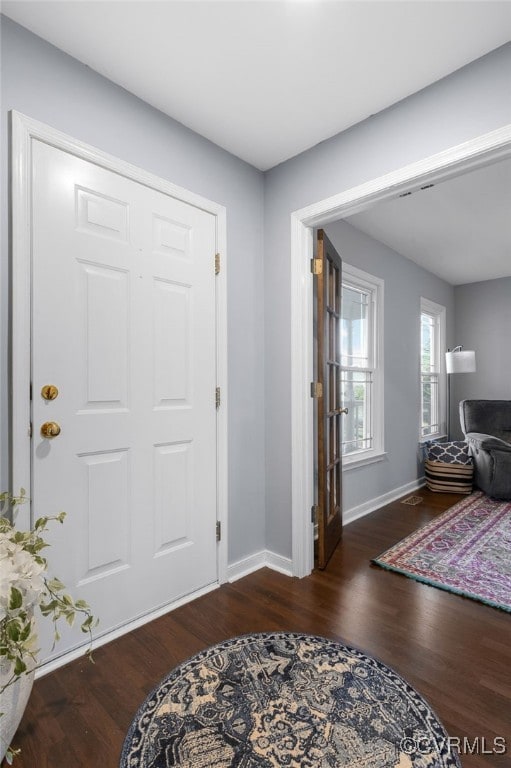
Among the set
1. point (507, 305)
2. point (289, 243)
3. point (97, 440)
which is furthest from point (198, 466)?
point (507, 305)

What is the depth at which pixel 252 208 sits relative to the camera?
246cm

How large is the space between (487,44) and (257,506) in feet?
8.25

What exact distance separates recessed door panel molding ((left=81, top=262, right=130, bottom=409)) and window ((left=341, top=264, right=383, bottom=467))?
2.15 metres

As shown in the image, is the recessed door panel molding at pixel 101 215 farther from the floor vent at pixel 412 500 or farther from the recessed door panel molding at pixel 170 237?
the floor vent at pixel 412 500

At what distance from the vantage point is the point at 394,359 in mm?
4051

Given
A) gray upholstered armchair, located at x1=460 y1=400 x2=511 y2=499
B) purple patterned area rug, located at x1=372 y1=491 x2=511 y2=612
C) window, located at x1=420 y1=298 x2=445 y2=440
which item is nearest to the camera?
purple patterned area rug, located at x1=372 y1=491 x2=511 y2=612

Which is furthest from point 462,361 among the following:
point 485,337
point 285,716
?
point 285,716

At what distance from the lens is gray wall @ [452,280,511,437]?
5191 mm

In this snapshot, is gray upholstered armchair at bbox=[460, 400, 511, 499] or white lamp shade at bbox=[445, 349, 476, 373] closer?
gray upholstered armchair at bbox=[460, 400, 511, 499]

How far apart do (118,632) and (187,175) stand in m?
2.29

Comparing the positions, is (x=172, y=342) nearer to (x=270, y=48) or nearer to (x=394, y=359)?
(x=270, y=48)

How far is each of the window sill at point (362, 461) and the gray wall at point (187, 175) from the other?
1046mm

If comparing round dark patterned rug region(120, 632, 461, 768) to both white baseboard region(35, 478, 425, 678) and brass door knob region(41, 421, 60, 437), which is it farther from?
brass door knob region(41, 421, 60, 437)

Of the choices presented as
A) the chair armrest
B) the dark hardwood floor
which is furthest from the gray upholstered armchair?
the dark hardwood floor
